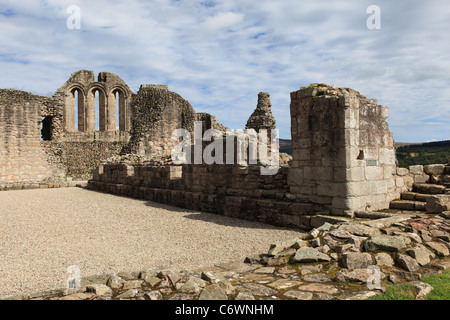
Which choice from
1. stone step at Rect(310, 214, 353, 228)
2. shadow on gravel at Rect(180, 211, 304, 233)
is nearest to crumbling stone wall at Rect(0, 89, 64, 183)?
shadow on gravel at Rect(180, 211, 304, 233)

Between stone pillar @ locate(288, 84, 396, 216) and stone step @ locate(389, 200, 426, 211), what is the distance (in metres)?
0.15

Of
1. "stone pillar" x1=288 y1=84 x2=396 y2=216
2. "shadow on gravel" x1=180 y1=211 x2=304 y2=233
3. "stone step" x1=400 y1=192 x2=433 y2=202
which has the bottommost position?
"shadow on gravel" x1=180 y1=211 x2=304 y2=233

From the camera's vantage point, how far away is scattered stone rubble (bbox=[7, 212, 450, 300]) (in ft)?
10.5

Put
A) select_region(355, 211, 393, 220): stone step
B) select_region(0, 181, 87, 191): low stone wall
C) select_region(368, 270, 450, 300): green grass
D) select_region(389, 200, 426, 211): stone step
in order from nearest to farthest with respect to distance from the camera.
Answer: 1. select_region(368, 270, 450, 300): green grass
2. select_region(355, 211, 393, 220): stone step
3. select_region(389, 200, 426, 211): stone step
4. select_region(0, 181, 87, 191): low stone wall

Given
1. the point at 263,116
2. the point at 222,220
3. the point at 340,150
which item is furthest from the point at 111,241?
the point at 263,116

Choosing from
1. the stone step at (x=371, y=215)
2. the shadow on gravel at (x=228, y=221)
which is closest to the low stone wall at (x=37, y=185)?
the shadow on gravel at (x=228, y=221)

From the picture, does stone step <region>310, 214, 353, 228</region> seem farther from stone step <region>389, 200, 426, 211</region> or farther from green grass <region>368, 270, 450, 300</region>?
green grass <region>368, 270, 450, 300</region>

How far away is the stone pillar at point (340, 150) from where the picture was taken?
626cm

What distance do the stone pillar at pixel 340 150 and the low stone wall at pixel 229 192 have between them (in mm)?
358

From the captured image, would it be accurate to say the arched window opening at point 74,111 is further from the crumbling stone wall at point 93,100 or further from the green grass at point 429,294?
the green grass at point 429,294

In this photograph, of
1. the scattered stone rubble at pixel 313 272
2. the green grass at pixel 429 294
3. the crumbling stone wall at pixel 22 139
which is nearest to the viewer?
the green grass at pixel 429 294

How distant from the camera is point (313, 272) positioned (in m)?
3.78
